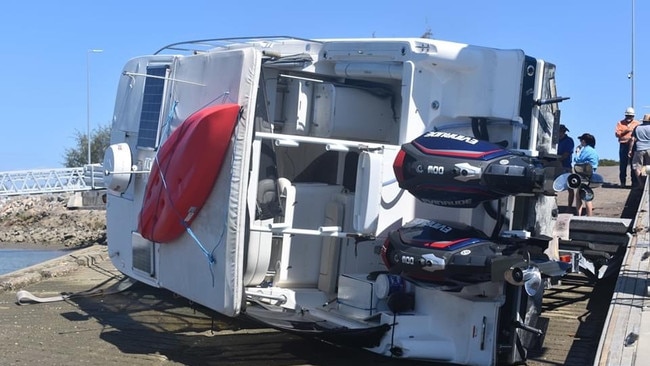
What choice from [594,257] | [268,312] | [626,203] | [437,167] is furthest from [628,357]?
[626,203]

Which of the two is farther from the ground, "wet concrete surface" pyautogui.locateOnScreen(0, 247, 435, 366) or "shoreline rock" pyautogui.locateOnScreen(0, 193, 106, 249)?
"wet concrete surface" pyautogui.locateOnScreen(0, 247, 435, 366)

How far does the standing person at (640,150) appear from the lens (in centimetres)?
1116

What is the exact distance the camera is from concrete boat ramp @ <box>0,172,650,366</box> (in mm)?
6430

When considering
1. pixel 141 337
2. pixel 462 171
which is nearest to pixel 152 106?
pixel 141 337

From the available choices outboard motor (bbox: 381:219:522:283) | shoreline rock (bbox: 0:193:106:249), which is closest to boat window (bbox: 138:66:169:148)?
outboard motor (bbox: 381:219:522:283)

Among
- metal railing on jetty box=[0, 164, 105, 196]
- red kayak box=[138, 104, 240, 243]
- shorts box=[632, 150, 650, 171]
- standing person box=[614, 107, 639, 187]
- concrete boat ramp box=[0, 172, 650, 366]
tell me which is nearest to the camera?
red kayak box=[138, 104, 240, 243]

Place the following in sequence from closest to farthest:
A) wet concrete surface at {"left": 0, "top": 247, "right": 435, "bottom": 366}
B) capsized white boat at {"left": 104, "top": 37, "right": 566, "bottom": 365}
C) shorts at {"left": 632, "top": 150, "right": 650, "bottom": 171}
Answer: capsized white boat at {"left": 104, "top": 37, "right": 566, "bottom": 365}
wet concrete surface at {"left": 0, "top": 247, "right": 435, "bottom": 366}
shorts at {"left": 632, "top": 150, "right": 650, "bottom": 171}

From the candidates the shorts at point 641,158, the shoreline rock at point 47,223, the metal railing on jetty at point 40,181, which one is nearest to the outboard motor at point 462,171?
the shorts at point 641,158

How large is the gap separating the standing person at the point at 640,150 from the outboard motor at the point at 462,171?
234 inches

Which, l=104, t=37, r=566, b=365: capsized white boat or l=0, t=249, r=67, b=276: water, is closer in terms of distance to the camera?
l=104, t=37, r=566, b=365: capsized white boat

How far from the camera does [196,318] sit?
8.52 m

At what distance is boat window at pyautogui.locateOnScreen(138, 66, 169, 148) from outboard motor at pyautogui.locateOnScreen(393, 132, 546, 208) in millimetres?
2660

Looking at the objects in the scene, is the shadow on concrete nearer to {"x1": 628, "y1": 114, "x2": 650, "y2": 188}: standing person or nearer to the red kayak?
the red kayak

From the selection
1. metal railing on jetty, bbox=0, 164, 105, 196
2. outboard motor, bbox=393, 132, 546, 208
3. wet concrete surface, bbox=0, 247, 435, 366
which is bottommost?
metal railing on jetty, bbox=0, 164, 105, 196
